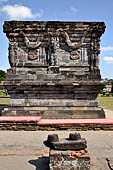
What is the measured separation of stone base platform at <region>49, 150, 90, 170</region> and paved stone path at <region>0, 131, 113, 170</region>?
20.3 inches

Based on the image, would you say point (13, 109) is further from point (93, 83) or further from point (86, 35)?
point (86, 35)

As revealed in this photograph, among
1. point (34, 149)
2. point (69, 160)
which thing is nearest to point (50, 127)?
point (34, 149)

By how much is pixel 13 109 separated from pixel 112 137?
5.23 m

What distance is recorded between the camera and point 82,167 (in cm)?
372

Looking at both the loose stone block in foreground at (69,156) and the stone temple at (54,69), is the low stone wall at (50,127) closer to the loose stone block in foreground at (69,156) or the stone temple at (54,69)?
the stone temple at (54,69)

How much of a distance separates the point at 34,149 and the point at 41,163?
3.48 ft

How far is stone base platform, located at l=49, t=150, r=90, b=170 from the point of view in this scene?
369 cm

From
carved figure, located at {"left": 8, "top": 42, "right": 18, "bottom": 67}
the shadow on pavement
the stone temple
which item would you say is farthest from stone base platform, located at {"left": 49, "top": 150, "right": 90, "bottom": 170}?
carved figure, located at {"left": 8, "top": 42, "right": 18, "bottom": 67}

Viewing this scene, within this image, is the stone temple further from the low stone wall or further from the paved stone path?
the paved stone path

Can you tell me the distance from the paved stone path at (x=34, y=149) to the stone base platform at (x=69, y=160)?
0.52 metres

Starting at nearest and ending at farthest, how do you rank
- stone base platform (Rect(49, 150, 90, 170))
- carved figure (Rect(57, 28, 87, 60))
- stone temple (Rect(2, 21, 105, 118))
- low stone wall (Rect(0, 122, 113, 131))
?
stone base platform (Rect(49, 150, 90, 170))
low stone wall (Rect(0, 122, 113, 131))
stone temple (Rect(2, 21, 105, 118))
carved figure (Rect(57, 28, 87, 60))

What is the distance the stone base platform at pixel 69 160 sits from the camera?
369 cm

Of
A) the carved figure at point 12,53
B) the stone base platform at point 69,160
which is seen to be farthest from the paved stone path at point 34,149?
the carved figure at point 12,53

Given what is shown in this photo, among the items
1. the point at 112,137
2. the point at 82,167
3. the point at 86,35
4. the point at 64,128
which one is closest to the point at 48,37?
the point at 86,35
